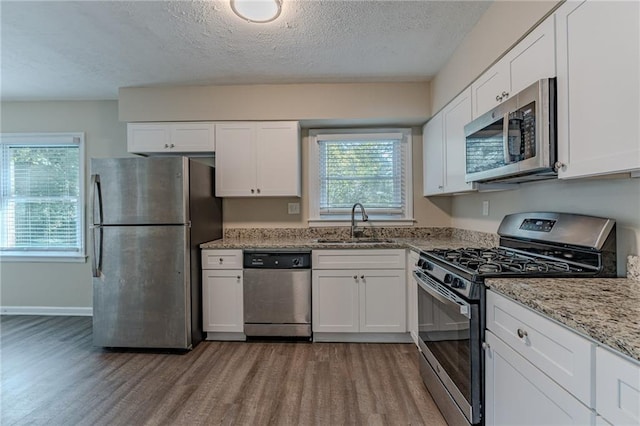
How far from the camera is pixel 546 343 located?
1.04 metres

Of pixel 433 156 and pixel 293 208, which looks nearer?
pixel 433 156

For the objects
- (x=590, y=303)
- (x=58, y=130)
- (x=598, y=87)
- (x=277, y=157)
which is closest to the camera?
(x=590, y=303)

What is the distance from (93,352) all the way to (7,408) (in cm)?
78

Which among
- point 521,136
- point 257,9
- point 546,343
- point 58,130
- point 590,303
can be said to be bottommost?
point 546,343

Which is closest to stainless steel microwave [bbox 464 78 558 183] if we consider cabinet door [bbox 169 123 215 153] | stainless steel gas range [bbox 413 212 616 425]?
stainless steel gas range [bbox 413 212 616 425]

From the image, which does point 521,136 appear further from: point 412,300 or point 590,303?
point 412,300

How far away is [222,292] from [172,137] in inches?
62.4

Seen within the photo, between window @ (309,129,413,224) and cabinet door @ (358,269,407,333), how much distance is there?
796mm

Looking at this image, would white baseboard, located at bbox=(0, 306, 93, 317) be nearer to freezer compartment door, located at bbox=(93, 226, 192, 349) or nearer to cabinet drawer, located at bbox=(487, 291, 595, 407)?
freezer compartment door, located at bbox=(93, 226, 192, 349)

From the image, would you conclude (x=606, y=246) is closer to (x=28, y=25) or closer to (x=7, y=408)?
(x=7, y=408)

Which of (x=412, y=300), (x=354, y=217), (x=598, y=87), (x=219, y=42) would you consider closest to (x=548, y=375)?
(x=598, y=87)

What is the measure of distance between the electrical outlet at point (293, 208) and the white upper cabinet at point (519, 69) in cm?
194

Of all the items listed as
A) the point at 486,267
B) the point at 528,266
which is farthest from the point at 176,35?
the point at 528,266

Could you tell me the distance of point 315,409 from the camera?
6.36 feet
